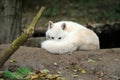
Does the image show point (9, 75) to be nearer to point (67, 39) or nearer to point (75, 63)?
point (75, 63)

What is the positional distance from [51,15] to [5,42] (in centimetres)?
640

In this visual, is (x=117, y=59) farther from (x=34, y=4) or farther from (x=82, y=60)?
(x=34, y=4)

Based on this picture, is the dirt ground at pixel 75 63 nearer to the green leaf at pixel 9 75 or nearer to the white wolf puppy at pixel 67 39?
the white wolf puppy at pixel 67 39

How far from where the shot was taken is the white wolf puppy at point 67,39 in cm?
745

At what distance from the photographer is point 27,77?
6.27 meters

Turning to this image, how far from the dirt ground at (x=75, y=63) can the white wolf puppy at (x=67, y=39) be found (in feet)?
0.47

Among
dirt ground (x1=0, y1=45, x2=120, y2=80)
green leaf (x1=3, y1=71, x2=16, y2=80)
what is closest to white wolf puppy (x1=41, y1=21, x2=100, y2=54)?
dirt ground (x1=0, y1=45, x2=120, y2=80)

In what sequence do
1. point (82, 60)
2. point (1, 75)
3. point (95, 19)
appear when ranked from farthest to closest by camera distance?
1. point (95, 19)
2. point (82, 60)
3. point (1, 75)

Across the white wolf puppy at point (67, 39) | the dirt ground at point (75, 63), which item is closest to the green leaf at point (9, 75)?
the dirt ground at point (75, 63)

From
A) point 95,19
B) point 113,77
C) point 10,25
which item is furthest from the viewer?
point 95,19

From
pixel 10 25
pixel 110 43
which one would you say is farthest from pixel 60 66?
pixel 110 43

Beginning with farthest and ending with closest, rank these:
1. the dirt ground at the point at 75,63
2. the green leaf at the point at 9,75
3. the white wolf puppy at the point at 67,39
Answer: the white wolf puppy at the point at 67,39 < the dirt ground at the point at 75,63 < the green leaf at the point at 9,75

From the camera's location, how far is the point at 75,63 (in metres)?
7.06

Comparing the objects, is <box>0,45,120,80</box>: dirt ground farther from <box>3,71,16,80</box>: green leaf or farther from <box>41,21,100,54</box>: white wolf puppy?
<box>3,71,16,80</box>: green leaf
